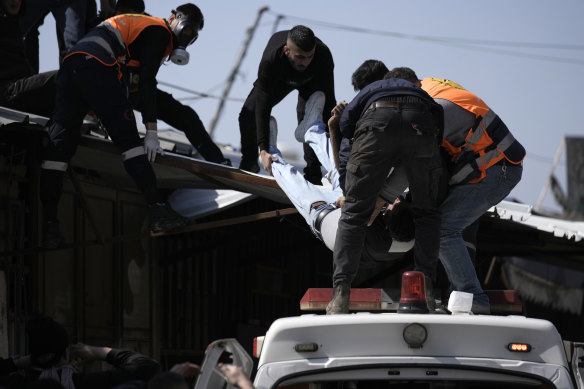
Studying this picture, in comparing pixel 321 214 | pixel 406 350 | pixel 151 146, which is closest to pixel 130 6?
pixel 151 146

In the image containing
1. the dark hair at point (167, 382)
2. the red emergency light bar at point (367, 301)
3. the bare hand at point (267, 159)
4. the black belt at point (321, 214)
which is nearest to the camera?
the dark hair at point (167, 382)

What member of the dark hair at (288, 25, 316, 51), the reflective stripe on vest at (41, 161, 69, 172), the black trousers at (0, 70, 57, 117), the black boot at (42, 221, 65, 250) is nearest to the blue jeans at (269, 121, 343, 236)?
the dark hair at (288, 25, 316, 51)

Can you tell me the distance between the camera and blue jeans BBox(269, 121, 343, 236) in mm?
7775

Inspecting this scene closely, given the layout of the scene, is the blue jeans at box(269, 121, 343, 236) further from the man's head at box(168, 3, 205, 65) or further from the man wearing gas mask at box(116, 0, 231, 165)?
the man's head at box(168, 3, 205, 65)

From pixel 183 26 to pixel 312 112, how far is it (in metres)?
1.33

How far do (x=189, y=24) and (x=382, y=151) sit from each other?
3384mm

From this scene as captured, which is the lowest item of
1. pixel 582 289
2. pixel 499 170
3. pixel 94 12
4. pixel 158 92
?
pixel 582 289

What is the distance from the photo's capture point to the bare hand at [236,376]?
15.0ft

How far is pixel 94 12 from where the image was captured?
10.6 m

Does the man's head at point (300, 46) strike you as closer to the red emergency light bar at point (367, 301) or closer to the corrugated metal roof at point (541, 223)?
the corrugated metal roof at point (541, 223)

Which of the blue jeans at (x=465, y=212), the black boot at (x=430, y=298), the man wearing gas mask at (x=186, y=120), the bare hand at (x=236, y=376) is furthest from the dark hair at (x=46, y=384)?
the man wearing gas mask at (x=186, y=120)

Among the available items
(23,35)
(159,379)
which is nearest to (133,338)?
(23,35)

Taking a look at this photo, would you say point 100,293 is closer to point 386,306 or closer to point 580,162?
point 386,306

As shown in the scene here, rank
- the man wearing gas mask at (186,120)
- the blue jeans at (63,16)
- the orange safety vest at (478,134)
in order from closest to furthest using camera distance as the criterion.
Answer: the orange safety vest at (478,134)
the man wearing gas mask at (186,120)
the blue jeans at (63,16)
